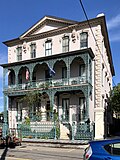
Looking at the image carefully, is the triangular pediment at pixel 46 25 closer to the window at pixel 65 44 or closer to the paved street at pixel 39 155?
the window at pixel 65 44

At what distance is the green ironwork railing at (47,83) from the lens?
79.8ft

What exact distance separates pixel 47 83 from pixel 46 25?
6765 millimetres

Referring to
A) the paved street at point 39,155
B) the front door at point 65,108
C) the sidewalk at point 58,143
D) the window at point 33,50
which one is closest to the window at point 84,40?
the front door at point 65,108

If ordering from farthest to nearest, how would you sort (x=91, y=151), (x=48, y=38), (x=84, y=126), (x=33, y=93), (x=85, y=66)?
(x=48, y=38) → (x=33, y=93) → (x=85, y=66) → (x=84, y=126) → (x=91, y=151)

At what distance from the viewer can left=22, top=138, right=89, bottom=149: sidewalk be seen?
18.9 meters

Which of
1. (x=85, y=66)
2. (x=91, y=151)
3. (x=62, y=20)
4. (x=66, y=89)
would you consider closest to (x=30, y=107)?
(x=66, y=89)

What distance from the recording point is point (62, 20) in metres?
27.0

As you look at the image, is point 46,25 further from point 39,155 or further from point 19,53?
point 39,155

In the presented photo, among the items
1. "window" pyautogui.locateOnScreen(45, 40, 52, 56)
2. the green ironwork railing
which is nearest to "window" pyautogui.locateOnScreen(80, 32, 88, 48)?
the green ironwork railing

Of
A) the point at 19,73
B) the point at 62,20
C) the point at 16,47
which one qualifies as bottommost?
the point at 19,73

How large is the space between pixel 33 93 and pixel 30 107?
2173 millimetres

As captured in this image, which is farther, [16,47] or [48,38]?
[16,47]

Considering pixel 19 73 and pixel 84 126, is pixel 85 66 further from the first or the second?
pixel 19 73

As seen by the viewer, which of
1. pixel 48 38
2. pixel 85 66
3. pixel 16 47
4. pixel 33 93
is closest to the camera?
pixel 85 66
